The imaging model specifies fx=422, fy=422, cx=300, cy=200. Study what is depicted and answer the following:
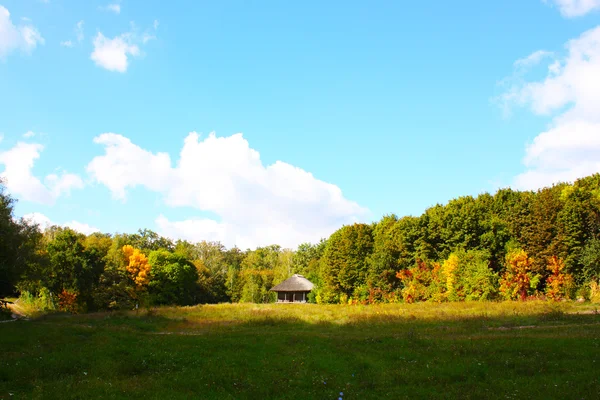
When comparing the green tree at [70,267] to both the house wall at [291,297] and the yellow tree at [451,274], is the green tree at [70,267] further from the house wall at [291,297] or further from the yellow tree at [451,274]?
the yellow tree at [451,274]

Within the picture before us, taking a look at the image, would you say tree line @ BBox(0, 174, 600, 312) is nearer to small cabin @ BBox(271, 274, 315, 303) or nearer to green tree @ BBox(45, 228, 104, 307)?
green tree @ BBox(45, 228, 104, 307)

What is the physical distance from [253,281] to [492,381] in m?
93.2

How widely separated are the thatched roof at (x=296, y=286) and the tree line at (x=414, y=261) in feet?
9.54

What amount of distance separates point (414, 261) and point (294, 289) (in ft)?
101

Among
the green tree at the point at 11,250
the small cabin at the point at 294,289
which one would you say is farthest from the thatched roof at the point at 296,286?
the green tree at the point at 11,250

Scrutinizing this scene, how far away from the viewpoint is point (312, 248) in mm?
117875

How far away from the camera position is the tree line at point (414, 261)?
47000mm

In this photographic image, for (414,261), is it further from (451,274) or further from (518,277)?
(518,277)

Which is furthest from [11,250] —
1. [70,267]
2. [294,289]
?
[294,289]

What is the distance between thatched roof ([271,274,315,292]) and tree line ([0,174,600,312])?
2.91 m

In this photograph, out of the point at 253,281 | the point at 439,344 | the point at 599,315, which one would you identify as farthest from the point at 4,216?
the point at 253,281

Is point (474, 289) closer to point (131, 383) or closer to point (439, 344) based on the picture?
point (439, 344)

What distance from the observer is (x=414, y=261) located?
67.6m

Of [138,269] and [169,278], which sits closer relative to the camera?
[138,269]
